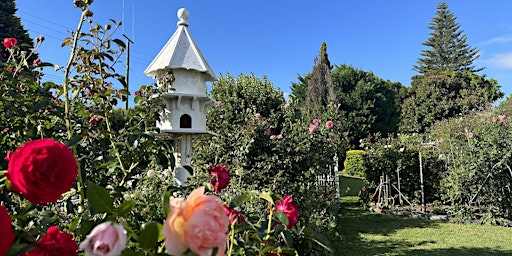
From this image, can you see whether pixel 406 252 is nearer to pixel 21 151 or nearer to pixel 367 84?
pixel 21 151

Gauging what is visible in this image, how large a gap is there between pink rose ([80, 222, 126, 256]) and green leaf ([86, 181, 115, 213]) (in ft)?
0.39

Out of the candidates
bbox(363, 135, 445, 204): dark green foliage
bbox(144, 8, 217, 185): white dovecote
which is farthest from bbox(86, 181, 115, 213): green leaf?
bbox(363, 135, 445, 204): dark green foliage

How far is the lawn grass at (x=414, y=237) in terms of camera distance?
4.23 m

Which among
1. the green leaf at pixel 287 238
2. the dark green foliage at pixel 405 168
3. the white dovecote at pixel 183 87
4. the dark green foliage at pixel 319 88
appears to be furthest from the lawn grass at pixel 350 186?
the green leaf at pixel 287 238

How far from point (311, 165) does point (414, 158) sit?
172 inches

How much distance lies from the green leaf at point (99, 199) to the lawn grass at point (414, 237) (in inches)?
158

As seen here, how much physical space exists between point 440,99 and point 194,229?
79.6 feet

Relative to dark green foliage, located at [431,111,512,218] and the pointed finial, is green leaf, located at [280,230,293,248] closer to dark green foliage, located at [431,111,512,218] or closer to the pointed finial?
the pointed finial

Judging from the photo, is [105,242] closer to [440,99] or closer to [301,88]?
[301,88]

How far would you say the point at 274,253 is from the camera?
2.57 ft

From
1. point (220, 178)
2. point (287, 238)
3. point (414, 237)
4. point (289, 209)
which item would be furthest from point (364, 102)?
point (287, 238)

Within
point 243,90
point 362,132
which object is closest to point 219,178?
point 243,90

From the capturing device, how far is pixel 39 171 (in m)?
0.44

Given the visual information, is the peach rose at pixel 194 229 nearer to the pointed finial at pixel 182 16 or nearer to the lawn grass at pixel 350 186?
the pointed finial at pixel 182 16
